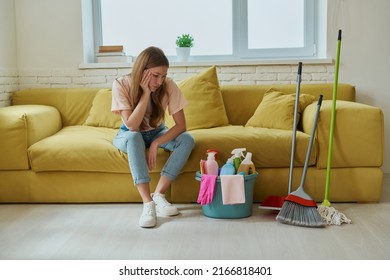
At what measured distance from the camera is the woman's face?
310 centimetres

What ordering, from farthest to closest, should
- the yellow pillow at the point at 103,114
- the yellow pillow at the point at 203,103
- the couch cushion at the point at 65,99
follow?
the couch cushion at the point at 65,99, the yellow pillow at the point at 103,114, the yellow pillow at the point at 203,103

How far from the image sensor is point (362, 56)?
4.23m

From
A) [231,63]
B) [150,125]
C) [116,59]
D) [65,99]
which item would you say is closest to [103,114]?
[65,99]

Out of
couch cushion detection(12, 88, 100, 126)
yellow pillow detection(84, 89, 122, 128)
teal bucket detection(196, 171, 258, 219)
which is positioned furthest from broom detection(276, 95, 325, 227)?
couch cushion detection(12, 88, 100, 126)

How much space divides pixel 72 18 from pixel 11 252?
7.63ft

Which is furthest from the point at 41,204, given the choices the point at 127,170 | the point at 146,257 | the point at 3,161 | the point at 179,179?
the point at 146,257

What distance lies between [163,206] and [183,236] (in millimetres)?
416

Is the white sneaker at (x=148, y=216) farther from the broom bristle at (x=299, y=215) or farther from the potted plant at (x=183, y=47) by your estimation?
the potted plant at (x=183, y=47)

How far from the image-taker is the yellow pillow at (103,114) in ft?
13.1

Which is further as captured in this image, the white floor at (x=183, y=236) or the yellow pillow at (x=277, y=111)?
the yellow pillow at (x=277, y=111)

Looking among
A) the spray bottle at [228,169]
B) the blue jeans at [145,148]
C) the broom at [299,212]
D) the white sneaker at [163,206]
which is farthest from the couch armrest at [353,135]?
the white sneaker at [163,206]

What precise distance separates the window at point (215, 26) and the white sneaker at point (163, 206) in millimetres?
1699

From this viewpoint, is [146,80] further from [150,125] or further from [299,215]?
[299,215]

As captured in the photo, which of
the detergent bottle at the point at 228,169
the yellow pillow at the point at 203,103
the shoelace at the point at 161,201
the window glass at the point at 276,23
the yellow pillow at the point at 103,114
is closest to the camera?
the detergent bottle at the point at 228,169
